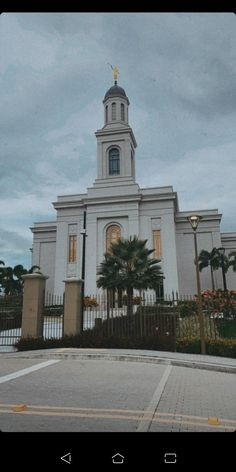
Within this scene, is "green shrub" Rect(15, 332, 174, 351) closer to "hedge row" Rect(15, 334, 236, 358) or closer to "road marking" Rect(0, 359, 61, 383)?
"hedge row" Rect(15, 334, 236, 358)

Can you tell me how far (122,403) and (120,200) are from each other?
37.2 m

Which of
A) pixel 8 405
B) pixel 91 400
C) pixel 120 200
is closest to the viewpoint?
pixel 8 405

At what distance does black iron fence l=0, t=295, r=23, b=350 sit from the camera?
14.1m

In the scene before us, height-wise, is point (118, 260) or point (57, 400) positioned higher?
point (118, 260)

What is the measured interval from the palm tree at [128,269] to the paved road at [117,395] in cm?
659

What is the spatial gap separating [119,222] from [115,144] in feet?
41.8

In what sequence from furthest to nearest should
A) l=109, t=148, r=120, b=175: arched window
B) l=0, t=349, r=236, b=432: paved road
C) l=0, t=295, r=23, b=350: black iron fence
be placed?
l=109, t=148, r=120, b=175: arched window, l=0, t=295, r=23, b=350: black iron fence, l=0, t=349, r=236, b=432: paved road

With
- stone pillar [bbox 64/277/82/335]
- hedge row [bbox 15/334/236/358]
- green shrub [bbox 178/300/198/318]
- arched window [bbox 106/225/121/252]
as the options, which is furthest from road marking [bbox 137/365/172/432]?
arched window [bbox 106/225/121/252]

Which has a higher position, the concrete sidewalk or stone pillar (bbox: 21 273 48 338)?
stone pillar (bbox: 21 273 48 338)

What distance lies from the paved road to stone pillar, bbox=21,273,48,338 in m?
2.61
